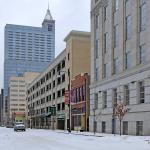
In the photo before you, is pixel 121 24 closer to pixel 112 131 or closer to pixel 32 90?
pixel 112 131

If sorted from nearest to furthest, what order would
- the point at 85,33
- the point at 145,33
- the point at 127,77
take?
the point at 145,33, the point at 127,77, the point at 85,33

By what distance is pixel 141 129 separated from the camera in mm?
45312

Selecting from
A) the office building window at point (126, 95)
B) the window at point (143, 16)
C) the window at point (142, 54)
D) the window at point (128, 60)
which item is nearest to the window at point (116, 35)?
the window at point (128, 60)

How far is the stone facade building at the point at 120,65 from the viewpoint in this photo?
4519 cm

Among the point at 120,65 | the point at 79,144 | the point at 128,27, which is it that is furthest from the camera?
the point at 120,65

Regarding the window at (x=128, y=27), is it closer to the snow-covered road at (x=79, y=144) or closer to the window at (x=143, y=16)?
the window at (x=143, y=16)

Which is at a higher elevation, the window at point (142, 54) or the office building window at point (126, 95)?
the window at point (142, 54)

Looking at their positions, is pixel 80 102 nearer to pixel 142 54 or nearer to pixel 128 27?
pixel 128 27

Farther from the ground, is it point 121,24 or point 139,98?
point 121,24

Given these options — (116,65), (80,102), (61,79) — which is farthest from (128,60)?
(61,79)

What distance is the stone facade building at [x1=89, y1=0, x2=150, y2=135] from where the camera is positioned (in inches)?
1779

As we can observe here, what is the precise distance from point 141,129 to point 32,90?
3961 inches

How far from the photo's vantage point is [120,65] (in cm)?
5166

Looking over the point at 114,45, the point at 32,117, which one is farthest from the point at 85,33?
the point at 32,117
